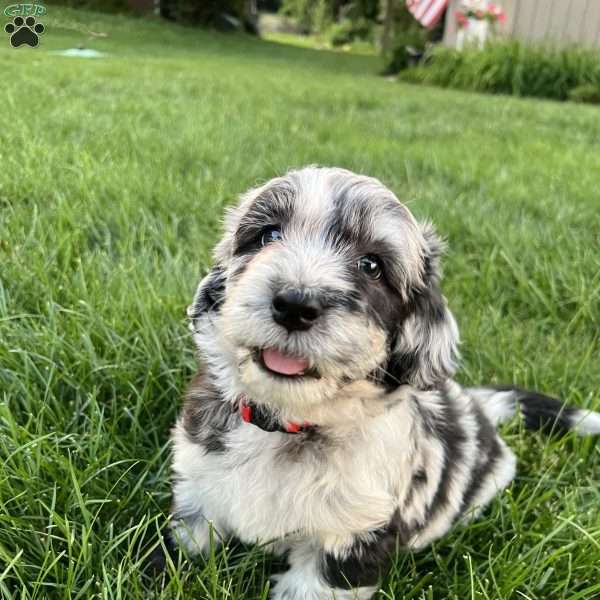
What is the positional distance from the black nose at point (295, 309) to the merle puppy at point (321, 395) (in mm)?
53

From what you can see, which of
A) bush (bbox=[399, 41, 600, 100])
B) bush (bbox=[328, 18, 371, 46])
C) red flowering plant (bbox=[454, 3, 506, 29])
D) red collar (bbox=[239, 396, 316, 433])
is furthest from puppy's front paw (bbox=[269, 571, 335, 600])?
bush (bbox=[328, 18, 371, 46])

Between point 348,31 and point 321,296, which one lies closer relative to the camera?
point 321,296

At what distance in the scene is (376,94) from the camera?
12727 millimetres

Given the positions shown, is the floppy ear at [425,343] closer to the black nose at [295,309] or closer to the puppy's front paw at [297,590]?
the black nose at [295,309]

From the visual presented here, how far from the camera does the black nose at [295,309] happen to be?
1847 millimetres

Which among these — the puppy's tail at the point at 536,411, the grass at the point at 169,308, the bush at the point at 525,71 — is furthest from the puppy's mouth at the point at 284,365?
the bush at the point at 525,71

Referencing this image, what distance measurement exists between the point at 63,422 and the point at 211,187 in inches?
114

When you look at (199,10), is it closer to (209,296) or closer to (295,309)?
(209,296)

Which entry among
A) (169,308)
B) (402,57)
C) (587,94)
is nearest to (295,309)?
(169,308)

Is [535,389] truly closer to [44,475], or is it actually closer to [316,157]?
[44,475]

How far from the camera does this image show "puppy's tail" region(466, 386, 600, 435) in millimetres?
2977

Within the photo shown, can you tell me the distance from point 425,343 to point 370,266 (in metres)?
0.35

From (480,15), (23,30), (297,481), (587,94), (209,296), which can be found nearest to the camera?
(297,481)

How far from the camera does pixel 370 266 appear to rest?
2230 millimetres
